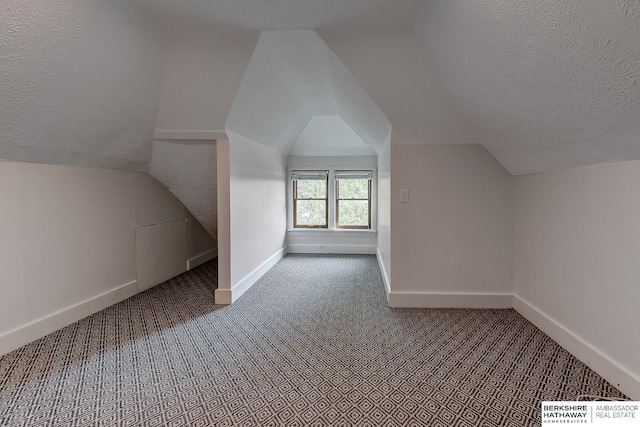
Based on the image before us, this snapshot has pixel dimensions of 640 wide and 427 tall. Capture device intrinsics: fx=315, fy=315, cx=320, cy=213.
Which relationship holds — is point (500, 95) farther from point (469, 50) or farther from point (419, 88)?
point (419, 88)

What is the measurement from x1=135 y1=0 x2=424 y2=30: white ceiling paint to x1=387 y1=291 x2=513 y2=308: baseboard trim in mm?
2266

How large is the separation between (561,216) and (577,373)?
101cm

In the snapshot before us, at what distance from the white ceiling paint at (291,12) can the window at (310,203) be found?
139 inches

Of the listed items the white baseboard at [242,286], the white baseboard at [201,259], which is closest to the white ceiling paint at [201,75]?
the white baseboard at [242,286]

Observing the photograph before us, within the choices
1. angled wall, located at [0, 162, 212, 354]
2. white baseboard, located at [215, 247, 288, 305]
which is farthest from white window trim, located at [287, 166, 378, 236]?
angled wall, located at [0, 162, 212, 354]

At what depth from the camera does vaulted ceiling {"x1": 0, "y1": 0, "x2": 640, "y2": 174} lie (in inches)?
54.2

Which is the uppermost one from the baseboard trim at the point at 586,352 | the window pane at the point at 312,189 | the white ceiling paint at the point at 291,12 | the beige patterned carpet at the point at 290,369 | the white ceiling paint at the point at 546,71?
the white ceiling paint at the point at 291,12

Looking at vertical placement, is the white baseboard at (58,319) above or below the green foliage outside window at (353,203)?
below

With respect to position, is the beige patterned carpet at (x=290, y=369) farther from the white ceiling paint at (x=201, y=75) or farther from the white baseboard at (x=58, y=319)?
the white ceiling paint at (x=201, y=75)

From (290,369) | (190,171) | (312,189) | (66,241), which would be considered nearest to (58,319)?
(66,241)

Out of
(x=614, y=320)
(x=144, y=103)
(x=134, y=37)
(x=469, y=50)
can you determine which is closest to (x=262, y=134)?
(x=144, y=103)

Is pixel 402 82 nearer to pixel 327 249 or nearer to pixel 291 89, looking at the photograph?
pixel 291 89

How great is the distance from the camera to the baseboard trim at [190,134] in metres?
3.00

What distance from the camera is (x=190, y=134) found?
302cm
